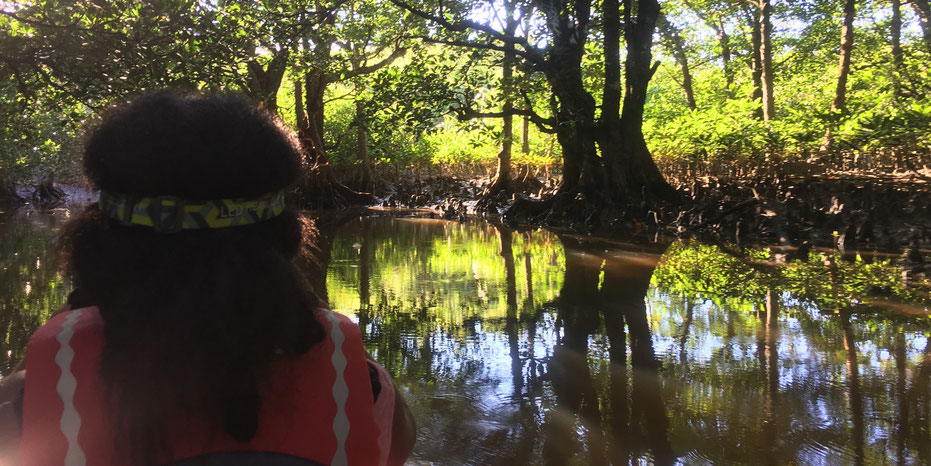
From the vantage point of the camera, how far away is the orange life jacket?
832 millimetres

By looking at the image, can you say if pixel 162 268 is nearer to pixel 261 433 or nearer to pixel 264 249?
pixel 264 249

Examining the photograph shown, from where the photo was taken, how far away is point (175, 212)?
917 millimetres

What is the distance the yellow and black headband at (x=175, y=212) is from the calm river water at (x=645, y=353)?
1676 mm

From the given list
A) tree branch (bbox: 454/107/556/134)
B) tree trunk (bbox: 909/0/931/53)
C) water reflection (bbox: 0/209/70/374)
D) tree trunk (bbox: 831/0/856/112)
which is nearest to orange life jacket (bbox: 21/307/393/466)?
water reflection (bbox: 0/209/70/374)

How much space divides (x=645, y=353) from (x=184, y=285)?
309cm

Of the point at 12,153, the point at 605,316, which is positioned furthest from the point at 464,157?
the point at 605,316

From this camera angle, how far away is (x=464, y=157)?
21.2m

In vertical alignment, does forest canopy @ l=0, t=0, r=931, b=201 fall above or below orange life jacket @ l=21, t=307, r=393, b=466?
above

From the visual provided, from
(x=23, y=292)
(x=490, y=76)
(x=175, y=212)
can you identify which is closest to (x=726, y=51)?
(x=490, y=76)

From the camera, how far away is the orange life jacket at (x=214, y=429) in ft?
2.73

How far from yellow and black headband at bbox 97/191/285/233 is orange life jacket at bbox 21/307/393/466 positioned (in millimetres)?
154

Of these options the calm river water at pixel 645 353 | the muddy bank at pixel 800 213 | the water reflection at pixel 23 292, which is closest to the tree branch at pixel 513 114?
the muddy bank at pixel 800 213

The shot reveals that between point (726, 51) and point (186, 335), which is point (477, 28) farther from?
point (726, 51)

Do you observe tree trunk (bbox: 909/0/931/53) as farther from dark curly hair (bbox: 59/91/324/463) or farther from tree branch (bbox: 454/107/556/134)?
dark curly hair (bbox: 59/91/324/463)
